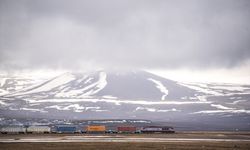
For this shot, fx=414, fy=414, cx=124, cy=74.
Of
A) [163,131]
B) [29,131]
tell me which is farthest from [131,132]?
[29,131]

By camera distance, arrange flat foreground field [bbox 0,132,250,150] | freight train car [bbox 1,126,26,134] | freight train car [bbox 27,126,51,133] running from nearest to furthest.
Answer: flat foreground field [bbox 0,132,250,150]
freight train car [bbox 1,126,26,134]
freight train car [bbox 27,126,51,133]

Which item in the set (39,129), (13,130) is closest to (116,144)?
(39,129)

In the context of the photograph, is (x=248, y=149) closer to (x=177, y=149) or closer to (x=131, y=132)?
(x=177, y=149)

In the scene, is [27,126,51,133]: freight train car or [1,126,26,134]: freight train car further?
[27,126,51,133]: freight train car

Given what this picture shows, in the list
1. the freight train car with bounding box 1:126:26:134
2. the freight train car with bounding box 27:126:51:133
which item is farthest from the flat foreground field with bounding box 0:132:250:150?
the freight train car with bounding box 27:126:51:133

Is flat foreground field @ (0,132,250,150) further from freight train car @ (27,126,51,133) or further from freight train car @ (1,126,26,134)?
freight train car @ (27,126,51,133)

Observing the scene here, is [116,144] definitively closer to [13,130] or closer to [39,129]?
[39,129]

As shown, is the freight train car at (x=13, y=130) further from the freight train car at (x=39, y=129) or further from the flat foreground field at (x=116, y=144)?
the flat foreground field at (x=116, y=144)

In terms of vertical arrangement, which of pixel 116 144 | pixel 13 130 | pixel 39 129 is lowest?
pixel 116 144

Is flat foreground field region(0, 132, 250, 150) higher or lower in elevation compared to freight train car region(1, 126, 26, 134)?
lower

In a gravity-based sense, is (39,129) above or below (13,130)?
above

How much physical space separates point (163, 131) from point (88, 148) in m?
73.9

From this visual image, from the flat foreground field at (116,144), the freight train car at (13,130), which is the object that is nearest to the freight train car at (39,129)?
the freight train car at (13,130)

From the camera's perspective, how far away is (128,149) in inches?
2485
